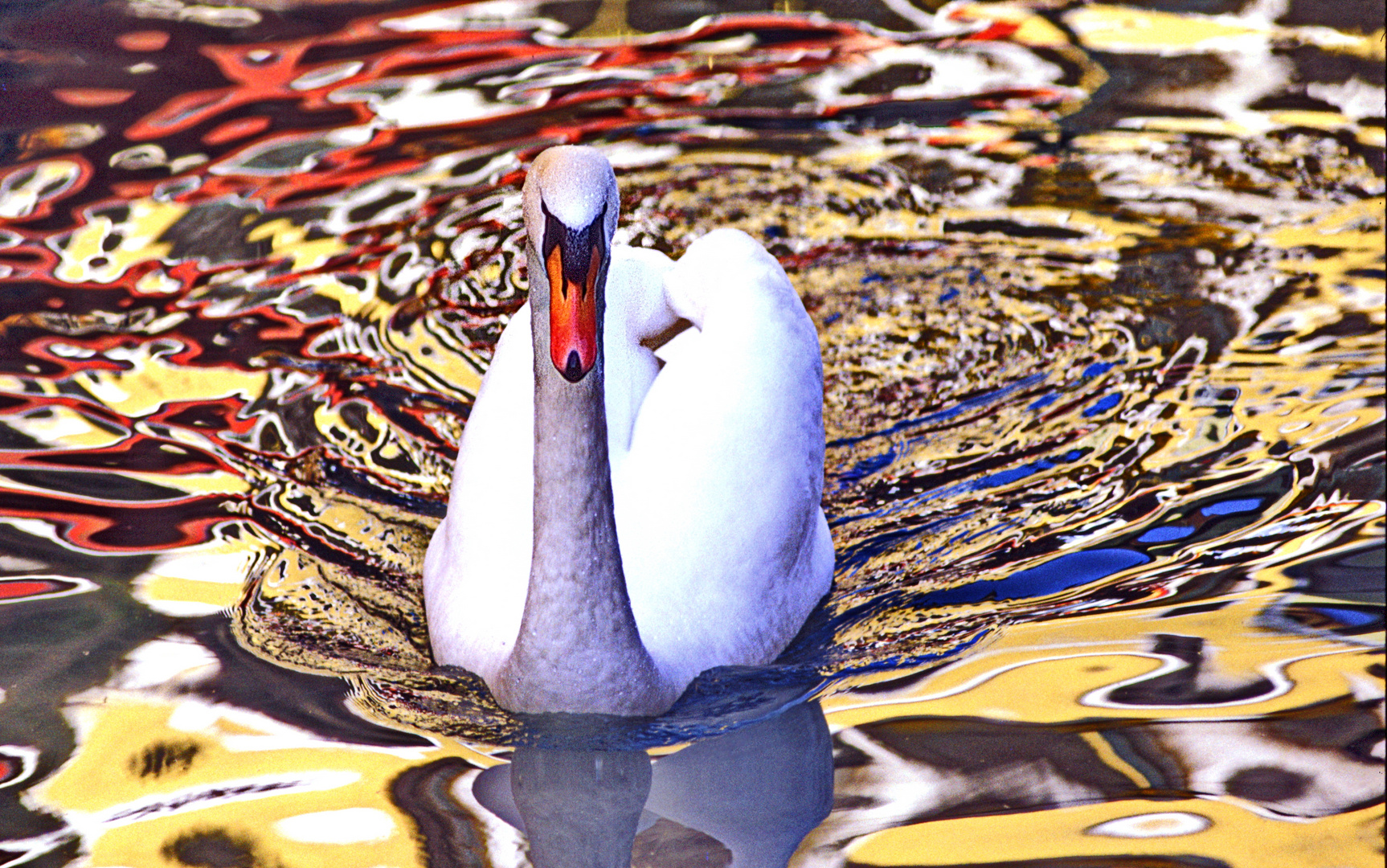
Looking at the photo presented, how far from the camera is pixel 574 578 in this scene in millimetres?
3523

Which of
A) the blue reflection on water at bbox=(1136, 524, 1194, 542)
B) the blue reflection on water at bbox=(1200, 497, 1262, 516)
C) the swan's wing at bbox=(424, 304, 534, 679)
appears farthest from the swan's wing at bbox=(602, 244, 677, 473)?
the blue reflection on water at bbox=(1200, 497, 1262, 516)

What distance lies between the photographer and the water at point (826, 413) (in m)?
3.71

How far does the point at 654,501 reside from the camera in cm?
388

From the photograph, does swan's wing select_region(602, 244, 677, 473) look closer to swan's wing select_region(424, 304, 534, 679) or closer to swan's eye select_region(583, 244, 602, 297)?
swan's wing select_region(424, 304, 534, 679)

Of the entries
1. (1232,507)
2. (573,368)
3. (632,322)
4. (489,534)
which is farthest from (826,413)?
(573,368)

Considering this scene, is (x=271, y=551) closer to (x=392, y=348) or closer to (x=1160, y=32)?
(x=392, y=348)

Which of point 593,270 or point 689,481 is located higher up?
point 593,270

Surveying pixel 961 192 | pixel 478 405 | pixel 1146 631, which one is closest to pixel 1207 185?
pixel 961 192

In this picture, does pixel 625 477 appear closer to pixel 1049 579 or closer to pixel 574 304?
pixel 574 304

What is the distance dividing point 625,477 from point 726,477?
0.25 m

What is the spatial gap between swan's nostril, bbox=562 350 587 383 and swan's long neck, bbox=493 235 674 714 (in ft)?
0.25

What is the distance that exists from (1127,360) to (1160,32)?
12.3ft

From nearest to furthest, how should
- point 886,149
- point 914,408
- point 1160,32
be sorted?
point 914,408 < point 886,149 < point 1160,32

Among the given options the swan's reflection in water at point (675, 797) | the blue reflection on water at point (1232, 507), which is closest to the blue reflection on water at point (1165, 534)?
the blue reflection on water at point (1232, 507)
